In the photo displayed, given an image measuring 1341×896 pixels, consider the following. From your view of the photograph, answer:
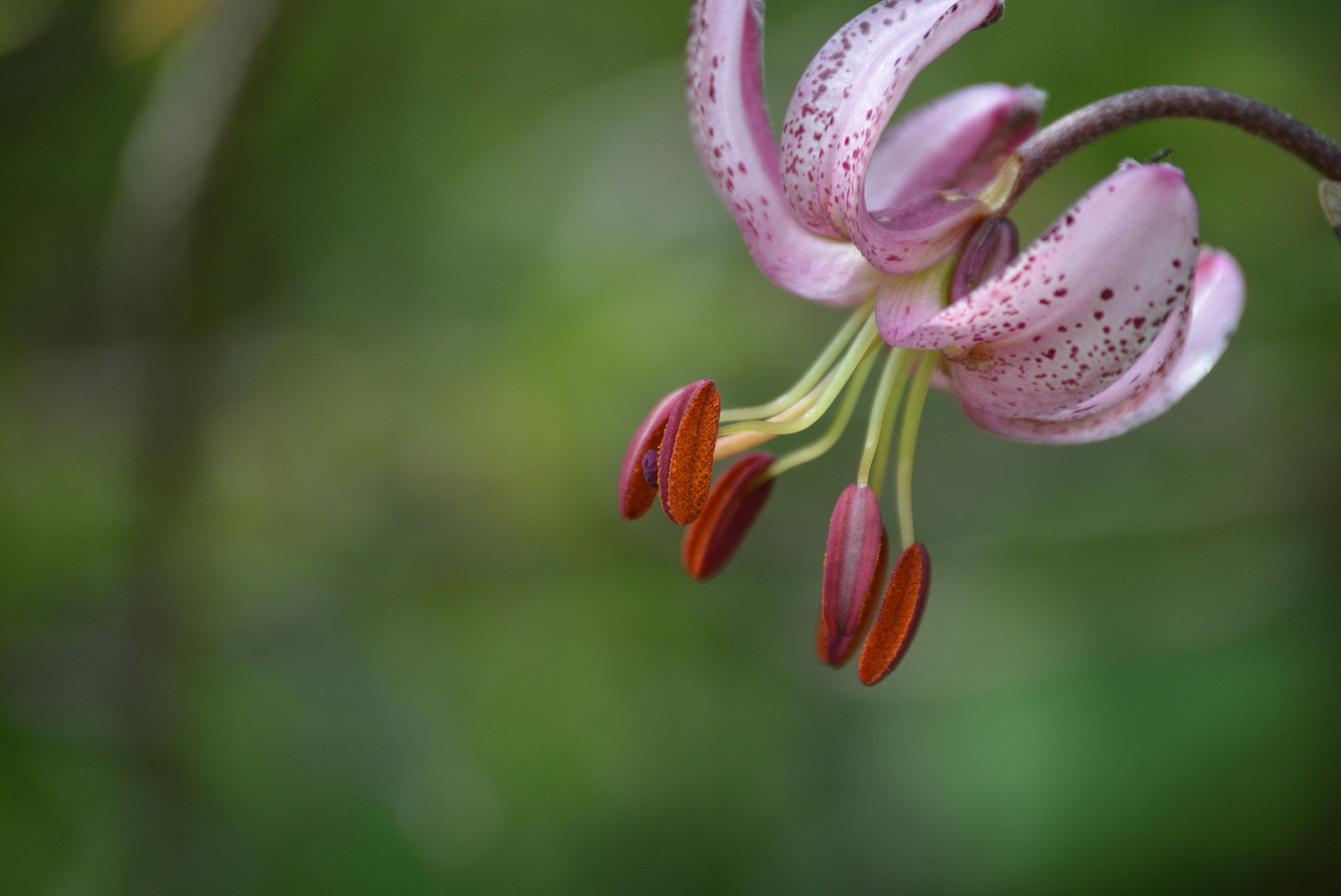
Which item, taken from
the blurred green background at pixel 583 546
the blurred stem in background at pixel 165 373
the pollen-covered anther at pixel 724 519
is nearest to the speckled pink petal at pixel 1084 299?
the pollen-covered anther at pixel 724 519

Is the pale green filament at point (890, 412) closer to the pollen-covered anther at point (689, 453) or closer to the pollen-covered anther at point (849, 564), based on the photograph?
the pollen-covered anther at point (849, 564)

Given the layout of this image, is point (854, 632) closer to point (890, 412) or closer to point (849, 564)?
point (849, 564)

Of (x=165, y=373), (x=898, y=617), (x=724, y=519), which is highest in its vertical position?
(x=165, y=373)

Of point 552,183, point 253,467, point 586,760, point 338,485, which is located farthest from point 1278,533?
point 253,467

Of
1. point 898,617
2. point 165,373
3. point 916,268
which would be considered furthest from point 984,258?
point 165,373

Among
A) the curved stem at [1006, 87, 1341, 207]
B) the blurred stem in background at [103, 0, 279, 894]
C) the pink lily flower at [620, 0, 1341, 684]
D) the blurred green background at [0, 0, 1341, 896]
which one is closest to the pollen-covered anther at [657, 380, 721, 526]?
the pink lily flower at [620, 0, 1341, 684]

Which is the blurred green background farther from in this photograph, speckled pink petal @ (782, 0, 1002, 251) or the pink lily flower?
speckled pink petal @ (782, 0, 1002, 251)
